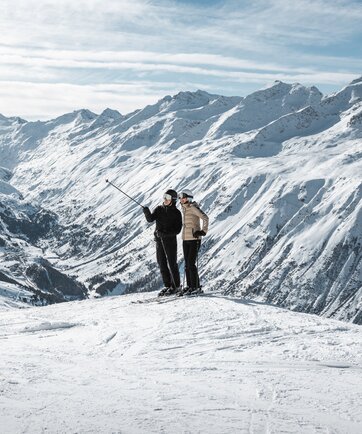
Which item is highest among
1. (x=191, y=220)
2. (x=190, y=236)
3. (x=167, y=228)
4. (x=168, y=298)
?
(x=191, y=220)

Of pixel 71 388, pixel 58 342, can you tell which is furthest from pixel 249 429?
pixel 58 342

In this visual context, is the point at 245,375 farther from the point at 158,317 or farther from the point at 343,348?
the point at 158,317

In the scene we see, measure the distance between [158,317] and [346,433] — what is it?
8402mm

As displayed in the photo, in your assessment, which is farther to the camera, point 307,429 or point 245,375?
point 245,375

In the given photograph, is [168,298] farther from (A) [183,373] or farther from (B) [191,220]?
(A) [183,373]

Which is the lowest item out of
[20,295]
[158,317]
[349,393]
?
[20,295]

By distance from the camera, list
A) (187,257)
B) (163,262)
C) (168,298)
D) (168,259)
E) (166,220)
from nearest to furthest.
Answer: (168,298)
(166,220)
(187,257)
(168,259)
(163,262)

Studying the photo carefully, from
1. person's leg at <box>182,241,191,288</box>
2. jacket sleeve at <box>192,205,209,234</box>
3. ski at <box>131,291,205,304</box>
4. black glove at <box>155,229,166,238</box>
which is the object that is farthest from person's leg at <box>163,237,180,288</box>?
jacket sleeve at <box>192,205,209,234</box>

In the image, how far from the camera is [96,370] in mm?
10023

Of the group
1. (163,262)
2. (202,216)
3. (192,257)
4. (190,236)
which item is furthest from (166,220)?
(163,262)

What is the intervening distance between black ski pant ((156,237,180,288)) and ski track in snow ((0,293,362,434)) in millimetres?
3325

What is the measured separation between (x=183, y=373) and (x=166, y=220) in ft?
31.2

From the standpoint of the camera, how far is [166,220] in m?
19.1

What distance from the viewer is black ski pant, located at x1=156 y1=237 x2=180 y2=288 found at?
19359 millimetres
